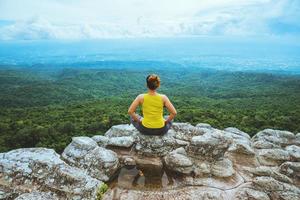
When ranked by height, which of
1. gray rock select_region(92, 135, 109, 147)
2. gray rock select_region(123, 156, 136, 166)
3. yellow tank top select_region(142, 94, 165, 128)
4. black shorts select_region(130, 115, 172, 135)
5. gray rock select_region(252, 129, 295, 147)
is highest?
yellow tank top select_region(142, 94, 165, 128)

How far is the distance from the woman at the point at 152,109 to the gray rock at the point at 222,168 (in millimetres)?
2025

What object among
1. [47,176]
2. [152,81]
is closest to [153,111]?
[152,81]

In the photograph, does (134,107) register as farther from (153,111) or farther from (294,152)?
(294,152)

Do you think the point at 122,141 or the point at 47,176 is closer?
the point at 47,176

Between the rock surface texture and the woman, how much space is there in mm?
366

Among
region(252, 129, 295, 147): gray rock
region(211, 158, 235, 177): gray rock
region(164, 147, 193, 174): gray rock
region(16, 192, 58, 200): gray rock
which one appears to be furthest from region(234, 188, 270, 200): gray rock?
region(252, 129, 295, 147): gray rock

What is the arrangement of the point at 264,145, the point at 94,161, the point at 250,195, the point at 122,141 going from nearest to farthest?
the point at 250,195, the point at 94,161, the point at 122,141, the point at 264,145

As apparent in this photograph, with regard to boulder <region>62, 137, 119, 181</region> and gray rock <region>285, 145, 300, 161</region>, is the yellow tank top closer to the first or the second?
boulder <region>62, 137, 119, 181</region>

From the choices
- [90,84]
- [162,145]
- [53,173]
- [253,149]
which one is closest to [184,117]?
[253,149]

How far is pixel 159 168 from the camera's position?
24.7 feet

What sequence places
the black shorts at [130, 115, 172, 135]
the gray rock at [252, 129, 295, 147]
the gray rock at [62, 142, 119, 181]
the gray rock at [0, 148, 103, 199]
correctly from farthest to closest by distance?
1. the gray rock at [252, 129, 295, 147]
2. the black shorts at [130, 115, 172, 135]
3. the gray rock at [62, 142, 119, 181]
4. the gray rock at [0, 148, 103, 199]

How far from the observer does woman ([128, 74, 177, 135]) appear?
24.3 feet

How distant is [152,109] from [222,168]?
294 cm

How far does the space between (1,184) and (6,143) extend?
28660 mm
